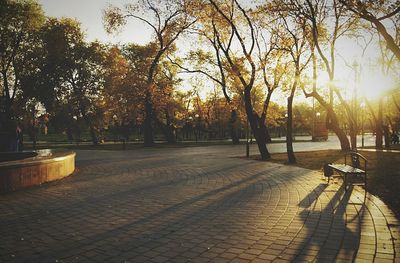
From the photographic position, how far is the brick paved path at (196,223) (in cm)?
425

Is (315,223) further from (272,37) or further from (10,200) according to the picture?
(272,37)

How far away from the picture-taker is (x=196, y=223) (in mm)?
5629

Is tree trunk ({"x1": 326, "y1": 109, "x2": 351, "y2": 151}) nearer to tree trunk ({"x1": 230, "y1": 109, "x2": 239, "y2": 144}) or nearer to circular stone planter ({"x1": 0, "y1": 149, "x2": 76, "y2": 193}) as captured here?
tree trunk ({"x1": 230, "y1": 109, "x2": 239, "y2": 144})

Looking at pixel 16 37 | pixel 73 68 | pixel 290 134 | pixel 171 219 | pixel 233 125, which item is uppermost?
pixel 16 37

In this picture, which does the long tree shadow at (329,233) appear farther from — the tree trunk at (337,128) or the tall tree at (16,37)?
the tall tree at (16,37)

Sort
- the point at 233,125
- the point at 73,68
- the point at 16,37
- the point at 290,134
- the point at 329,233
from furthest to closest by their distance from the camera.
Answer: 1. the point at 233,125
2. the point at 73,68
3. the point at 16,37
4. the point at 290,134
5. the point at 329,233

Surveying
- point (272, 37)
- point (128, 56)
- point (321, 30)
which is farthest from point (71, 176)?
point (128, 56)

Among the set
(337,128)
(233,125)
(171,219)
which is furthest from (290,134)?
(233,125)

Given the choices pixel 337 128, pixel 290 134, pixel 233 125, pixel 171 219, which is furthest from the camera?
pixel 233 125

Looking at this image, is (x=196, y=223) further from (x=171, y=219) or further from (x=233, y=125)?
(x=233, y=125)

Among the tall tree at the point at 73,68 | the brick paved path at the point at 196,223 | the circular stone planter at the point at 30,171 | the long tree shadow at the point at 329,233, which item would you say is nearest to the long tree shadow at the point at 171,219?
the brick paved path at the point at 196,223

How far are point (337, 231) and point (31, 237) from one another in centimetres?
448

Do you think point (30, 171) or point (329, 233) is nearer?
point (329, 233)

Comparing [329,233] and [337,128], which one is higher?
[337,128]
